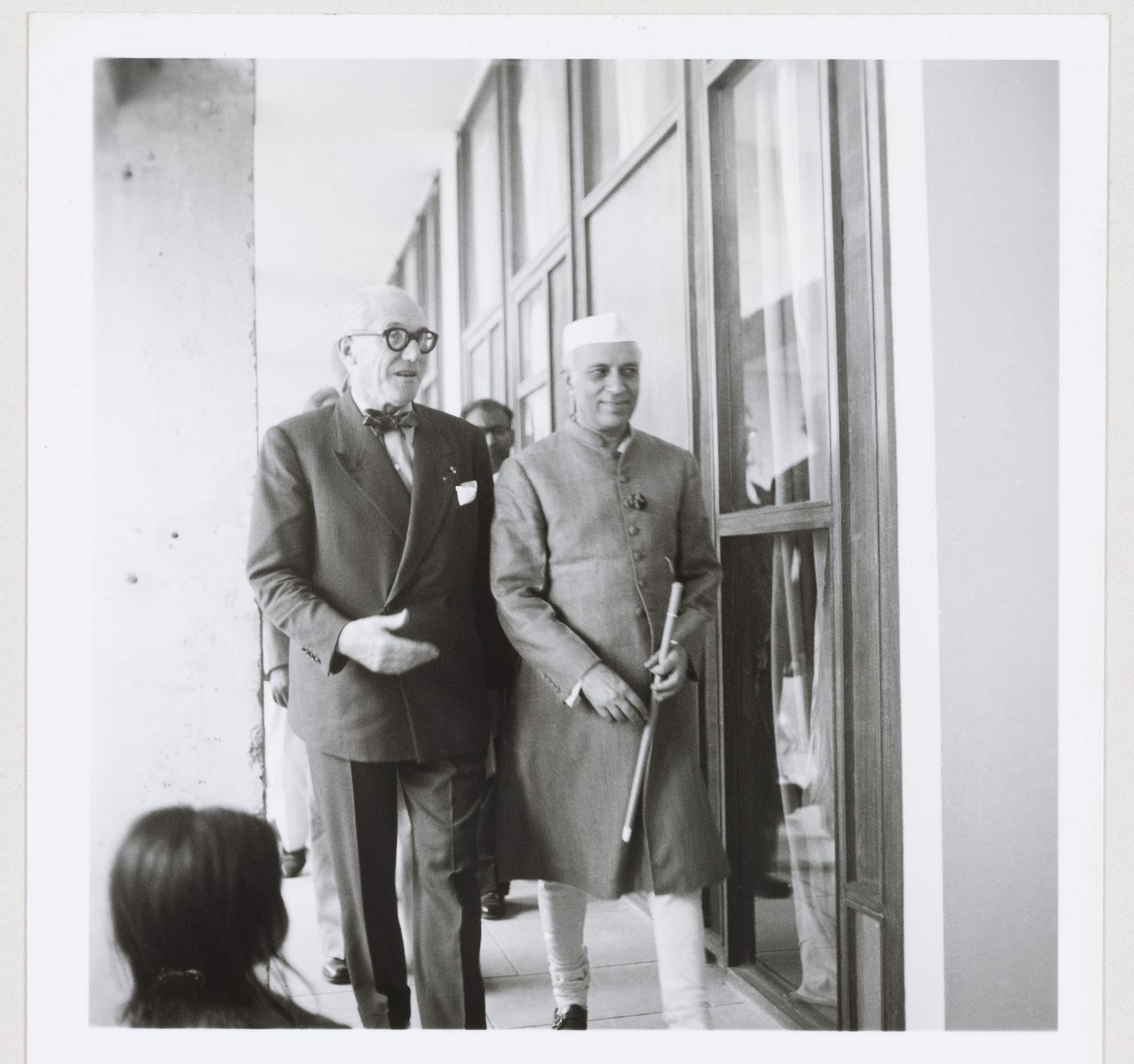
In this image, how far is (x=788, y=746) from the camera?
188cm

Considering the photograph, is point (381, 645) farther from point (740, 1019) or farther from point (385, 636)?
point (740, 1019)

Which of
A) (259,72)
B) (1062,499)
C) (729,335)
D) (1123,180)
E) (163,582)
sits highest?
(259,72)

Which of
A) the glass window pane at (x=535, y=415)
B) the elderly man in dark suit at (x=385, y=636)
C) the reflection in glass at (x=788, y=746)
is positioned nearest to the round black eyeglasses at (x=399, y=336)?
the elderly man in dark suit at (x=385, y=636)

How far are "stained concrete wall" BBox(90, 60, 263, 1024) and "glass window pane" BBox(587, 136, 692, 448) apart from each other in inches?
26.4

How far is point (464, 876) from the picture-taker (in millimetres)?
1797

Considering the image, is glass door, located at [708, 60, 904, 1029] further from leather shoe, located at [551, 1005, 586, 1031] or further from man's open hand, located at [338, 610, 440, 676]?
man's open hand, located at [338, 610, 440, 676]

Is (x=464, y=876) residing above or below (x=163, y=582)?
below

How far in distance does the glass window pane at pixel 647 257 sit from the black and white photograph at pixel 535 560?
9 cm

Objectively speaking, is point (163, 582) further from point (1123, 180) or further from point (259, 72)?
point (1123, 180)

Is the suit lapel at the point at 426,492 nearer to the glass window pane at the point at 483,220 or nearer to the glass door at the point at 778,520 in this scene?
the glass window pane at the point at 483,220

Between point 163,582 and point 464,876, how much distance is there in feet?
2.54

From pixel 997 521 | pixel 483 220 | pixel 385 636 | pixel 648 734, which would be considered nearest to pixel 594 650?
pixel 648 734

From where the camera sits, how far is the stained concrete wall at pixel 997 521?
5.65 ft

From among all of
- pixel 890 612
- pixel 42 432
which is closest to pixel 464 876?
pixel 890 612
